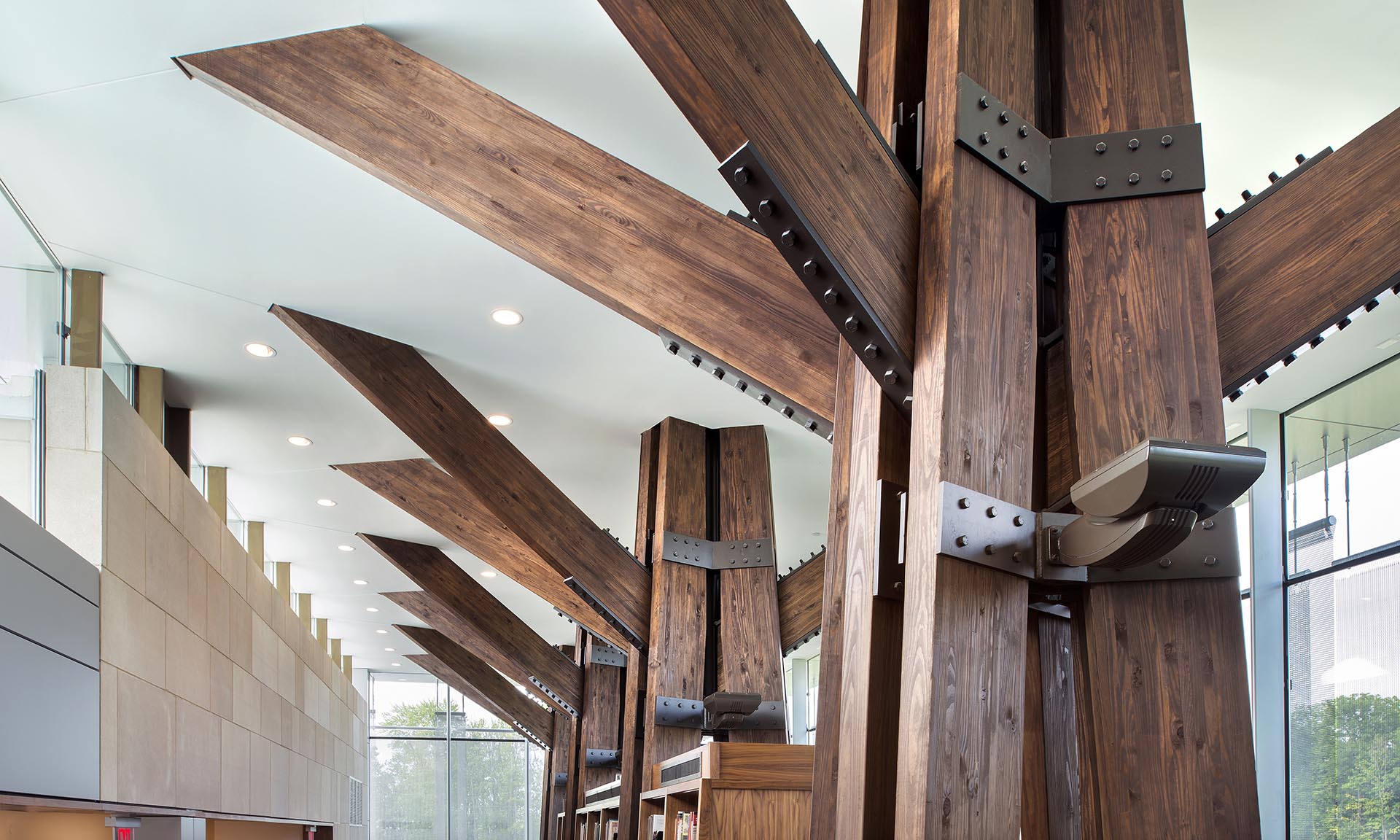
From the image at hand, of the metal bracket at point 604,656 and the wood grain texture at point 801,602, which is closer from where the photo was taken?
the wood grain texture at point 801,602

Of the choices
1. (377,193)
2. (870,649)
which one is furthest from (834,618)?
(377,193)

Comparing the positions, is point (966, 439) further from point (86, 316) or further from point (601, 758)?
point (601, 758)

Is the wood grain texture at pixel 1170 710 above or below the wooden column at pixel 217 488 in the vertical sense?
below

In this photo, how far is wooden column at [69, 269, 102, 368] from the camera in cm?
535

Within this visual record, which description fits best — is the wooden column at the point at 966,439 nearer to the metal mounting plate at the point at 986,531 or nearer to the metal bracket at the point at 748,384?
the metal mounting plate at the point at 986,531

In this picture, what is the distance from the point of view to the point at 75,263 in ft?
17.7

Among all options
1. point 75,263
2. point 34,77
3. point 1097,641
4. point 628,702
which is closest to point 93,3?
point 34,77

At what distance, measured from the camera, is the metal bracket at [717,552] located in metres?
6.61

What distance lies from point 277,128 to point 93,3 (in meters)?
0.79

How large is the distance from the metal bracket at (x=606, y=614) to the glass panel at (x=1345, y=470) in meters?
4.27

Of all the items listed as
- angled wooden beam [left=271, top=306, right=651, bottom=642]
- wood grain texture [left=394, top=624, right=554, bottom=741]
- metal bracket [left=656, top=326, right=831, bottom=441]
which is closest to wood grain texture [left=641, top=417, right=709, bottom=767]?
angled wooden beam [left=271, top=306, right=651, bottom=642]

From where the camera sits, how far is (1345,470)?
6.98 metres

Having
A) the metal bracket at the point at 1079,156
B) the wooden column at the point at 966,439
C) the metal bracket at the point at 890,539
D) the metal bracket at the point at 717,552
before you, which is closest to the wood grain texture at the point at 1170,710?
the wooden column at the point at 966,439

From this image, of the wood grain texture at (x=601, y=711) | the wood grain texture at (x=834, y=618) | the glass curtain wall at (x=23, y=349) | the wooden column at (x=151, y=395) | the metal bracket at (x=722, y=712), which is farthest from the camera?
the wood grain texture at (x=601, y=711)
